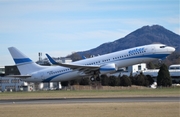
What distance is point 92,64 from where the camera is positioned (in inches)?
2611

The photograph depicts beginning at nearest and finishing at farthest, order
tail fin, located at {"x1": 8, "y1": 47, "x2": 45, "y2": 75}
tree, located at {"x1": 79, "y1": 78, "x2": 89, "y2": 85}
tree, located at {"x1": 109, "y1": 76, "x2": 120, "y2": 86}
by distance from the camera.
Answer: tail fin, located at {"x1": 8, "y1": 47, "x2": 45, "y2": 75} → tree, located at {"x1": 79, "y1": 78, "x2": 89, "y2": 85} → tree, located at {"x1": 109, "y1": 76, "x2": 120, "y2": 86}

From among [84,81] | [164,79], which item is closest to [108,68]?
[84,81]

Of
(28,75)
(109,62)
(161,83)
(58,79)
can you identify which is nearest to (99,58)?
(109,62)

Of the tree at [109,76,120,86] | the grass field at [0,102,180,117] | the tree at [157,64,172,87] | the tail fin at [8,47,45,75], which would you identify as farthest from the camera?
the tree at [109,76,120,86]

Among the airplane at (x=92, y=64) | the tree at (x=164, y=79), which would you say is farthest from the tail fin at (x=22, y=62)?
the tree at (x=164, y=79)

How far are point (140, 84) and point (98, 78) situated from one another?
18.4m

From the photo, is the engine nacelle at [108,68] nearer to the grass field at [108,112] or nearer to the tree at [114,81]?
the tree at [114,81]

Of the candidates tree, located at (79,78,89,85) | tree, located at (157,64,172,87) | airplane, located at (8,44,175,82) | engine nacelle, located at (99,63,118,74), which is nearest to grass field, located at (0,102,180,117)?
airplane, located at (8,44,175,82)

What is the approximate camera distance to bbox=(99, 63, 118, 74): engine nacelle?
63.2m

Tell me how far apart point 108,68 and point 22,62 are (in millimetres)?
14869

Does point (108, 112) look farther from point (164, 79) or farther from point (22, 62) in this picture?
point (164, 79)

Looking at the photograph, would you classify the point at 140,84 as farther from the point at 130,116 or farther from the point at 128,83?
the point at 130,116

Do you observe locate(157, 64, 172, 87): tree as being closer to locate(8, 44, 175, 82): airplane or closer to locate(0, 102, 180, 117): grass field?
locate(8, 44, 175, 82): airplane

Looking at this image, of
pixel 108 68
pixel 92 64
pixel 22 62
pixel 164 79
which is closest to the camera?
pixel 108 68
